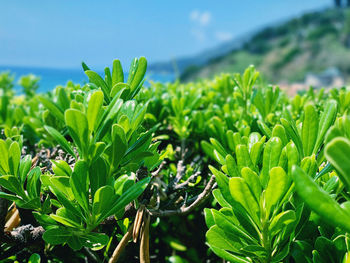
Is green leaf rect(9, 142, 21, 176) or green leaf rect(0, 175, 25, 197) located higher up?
green leaf rect(9, 142, 21, 176)

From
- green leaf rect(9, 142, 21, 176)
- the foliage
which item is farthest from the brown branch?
green leaf rect(9, 142, 21, 176)

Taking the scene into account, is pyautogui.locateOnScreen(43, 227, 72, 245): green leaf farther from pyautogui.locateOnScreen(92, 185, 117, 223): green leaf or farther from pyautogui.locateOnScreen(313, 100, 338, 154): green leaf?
pyautogui.locateOnScreen(313, 100, 338, 154): green leaf

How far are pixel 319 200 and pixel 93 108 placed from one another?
17.9 inches

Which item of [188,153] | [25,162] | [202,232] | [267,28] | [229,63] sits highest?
[267,28]

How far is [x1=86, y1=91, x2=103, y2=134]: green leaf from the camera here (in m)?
0.65

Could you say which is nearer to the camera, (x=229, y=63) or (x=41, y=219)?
(x=41, y=219)

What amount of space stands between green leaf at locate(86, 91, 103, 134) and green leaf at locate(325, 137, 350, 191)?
17.0 inches

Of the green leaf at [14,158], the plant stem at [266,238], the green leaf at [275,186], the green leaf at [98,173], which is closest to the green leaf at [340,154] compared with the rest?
the green leaf at [275,186]

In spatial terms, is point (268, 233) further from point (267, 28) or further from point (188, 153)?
point (267, 28)

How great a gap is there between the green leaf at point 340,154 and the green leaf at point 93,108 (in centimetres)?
43

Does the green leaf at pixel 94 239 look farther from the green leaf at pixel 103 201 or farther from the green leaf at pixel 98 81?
the green leaf at pixel 98 81

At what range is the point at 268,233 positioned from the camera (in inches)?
26.6

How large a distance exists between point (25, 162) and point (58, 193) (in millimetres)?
181

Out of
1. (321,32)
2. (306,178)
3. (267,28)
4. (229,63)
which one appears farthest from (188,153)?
(267,28)
